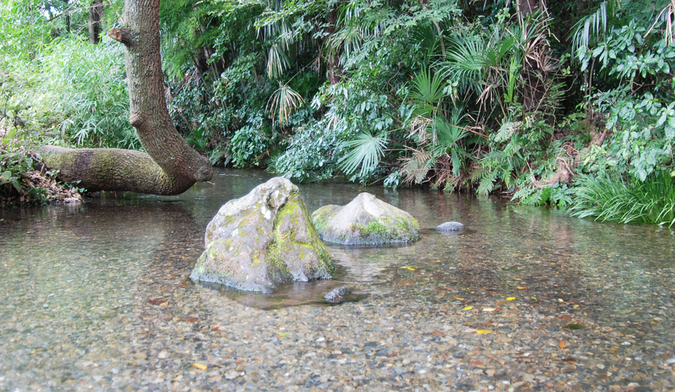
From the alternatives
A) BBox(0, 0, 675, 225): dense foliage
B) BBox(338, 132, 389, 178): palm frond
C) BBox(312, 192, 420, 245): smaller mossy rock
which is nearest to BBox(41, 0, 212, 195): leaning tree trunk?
BBox(0, 0, 675, 225): dense foliage

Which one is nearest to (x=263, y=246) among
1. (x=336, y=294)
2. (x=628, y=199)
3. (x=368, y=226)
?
(x=336, y=294)

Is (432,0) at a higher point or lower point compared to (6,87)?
higher

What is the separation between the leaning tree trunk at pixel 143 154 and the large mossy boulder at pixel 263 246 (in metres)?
3.10

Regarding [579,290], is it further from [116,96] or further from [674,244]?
[116,96]

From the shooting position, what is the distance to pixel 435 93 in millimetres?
8117

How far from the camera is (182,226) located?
18.3ft

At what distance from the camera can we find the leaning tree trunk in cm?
616

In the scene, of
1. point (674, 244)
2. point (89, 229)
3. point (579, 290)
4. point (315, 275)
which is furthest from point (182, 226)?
point (674, 244)

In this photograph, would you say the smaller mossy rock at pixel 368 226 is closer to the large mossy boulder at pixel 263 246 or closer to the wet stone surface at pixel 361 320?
the wet stone surface at pixel 361 320

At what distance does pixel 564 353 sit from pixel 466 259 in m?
1.75

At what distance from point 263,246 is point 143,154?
15.0 ft

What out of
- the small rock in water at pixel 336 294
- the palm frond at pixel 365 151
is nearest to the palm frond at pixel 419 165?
the palm frond at pixel 365 151

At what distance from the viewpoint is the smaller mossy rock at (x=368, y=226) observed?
4.79 m

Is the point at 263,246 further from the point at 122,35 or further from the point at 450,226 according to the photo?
the point at 122,35
